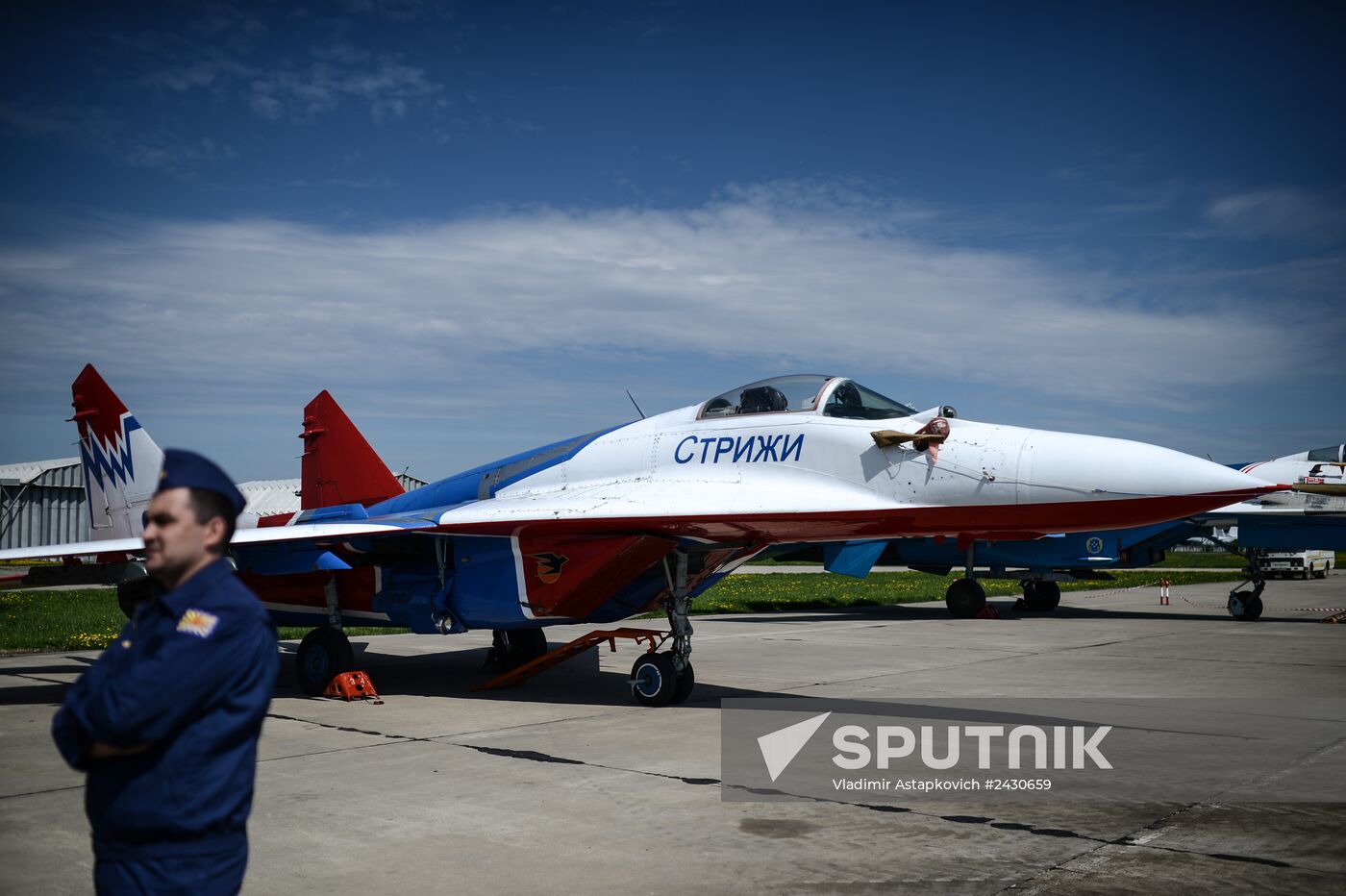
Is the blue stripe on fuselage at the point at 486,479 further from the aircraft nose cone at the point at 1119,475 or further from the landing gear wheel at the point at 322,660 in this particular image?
the aircraft nose cone at the point at 1119,475

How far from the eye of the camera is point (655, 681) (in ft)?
32.2

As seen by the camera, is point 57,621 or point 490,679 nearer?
point 490,679

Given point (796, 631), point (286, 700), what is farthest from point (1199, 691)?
point (286, 700)

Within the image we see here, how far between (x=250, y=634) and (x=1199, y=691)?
10.9 meters

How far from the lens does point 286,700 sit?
34.3 ft

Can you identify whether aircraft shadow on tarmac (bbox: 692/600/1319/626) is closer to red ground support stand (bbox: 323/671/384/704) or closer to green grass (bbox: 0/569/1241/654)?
green grass (bbox: 0/569/1241/654)

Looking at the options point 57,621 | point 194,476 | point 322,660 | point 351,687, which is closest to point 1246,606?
point 351,687

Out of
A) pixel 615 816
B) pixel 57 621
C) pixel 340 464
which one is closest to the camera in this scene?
pixel 615 816

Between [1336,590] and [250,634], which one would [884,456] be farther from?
[1336,590]

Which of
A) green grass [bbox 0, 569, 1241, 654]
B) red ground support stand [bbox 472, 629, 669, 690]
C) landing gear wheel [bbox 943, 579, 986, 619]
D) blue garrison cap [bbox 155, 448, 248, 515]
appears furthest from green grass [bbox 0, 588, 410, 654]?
blue garrison cap [bbox 155, 448, 248, 515]

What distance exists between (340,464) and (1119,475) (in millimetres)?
10216

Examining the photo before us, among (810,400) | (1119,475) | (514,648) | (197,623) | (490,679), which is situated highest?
(810,400)

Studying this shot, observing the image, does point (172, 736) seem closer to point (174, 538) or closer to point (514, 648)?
point (174, 538)

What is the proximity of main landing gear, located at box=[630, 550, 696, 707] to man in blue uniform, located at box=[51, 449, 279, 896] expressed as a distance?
286 inches
